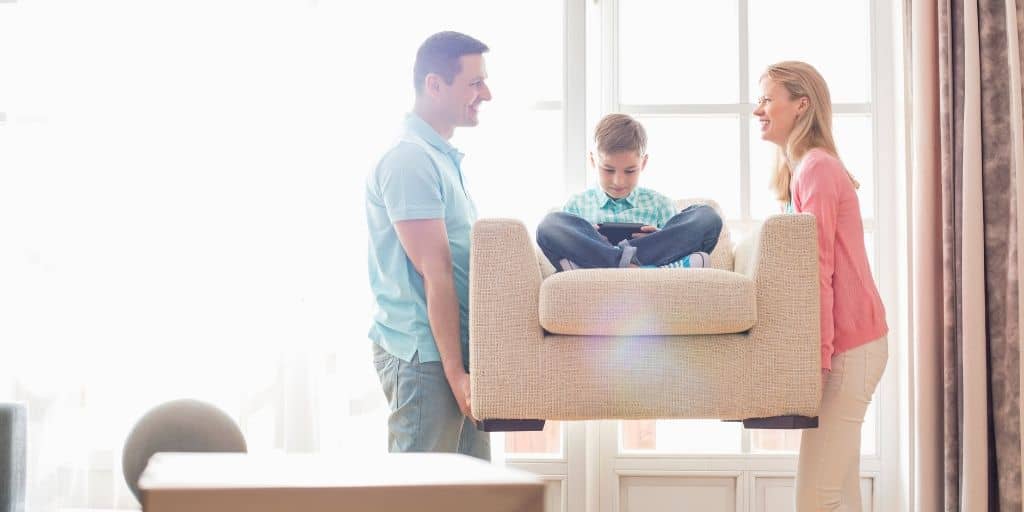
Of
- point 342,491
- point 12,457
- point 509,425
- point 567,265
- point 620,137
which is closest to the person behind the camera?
point 342,491

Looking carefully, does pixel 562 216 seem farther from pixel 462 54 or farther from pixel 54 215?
pixel 54 215

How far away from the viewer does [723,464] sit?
9.19ft

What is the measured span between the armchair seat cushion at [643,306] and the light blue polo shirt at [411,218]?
23 cm

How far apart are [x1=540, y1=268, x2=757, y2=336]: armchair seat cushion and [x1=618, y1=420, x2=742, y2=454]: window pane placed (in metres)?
1.07

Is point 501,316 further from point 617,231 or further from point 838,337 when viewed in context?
point 838,337

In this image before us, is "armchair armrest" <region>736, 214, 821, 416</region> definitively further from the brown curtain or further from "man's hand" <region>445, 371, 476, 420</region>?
the brown curtain

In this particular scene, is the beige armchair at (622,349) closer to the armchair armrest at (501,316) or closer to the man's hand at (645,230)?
the armchair armrest at (501,316)

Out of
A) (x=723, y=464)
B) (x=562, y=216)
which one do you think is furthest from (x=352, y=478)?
(x=723, y=464)

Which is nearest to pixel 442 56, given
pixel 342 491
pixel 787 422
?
pixel 787 422

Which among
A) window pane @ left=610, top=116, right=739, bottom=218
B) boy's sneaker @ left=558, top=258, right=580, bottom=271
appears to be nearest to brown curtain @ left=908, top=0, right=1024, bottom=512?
window pane @ left=610, top=116, right=739, bottom=218

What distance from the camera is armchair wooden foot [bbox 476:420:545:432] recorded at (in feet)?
5.93

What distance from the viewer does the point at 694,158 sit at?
9.31 ft

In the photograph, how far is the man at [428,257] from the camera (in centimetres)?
185

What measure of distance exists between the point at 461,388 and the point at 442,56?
0.66 meters
